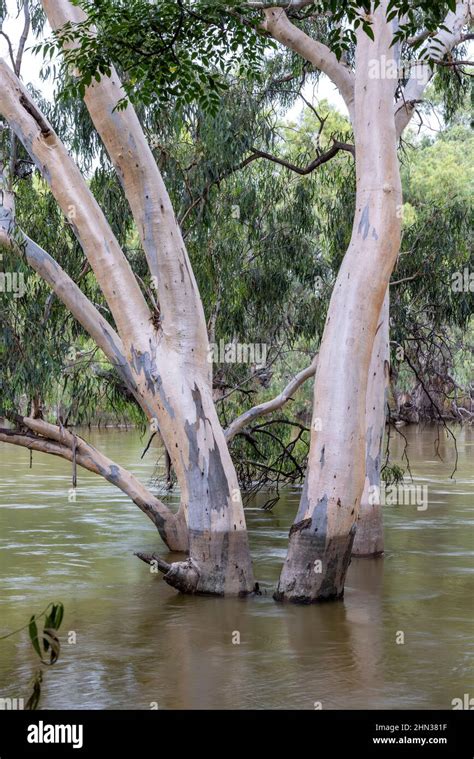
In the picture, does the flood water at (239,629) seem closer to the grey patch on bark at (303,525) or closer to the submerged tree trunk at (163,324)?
the submerged tree trunk at (163,324)

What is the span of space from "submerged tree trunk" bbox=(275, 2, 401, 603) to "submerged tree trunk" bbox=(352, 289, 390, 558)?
1940mm

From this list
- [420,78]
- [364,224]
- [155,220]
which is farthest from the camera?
[420,78]

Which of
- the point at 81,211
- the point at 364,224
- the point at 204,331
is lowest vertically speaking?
the point at 204,331

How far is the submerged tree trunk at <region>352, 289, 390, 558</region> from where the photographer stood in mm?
8523

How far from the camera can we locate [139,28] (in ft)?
16.4

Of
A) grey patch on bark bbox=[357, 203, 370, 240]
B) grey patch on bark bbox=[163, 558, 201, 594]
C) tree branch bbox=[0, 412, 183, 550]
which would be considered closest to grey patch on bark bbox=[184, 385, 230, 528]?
grey patch on bark bbox=[163, 558, 201, 594]

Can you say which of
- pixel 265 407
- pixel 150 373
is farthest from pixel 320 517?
pixel 265 407

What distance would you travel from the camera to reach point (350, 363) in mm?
6441

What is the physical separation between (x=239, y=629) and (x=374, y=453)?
9.33 feet

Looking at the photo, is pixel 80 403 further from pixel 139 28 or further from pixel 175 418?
pixel 139 28

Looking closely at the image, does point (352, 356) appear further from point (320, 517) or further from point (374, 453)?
point (374, 453)
